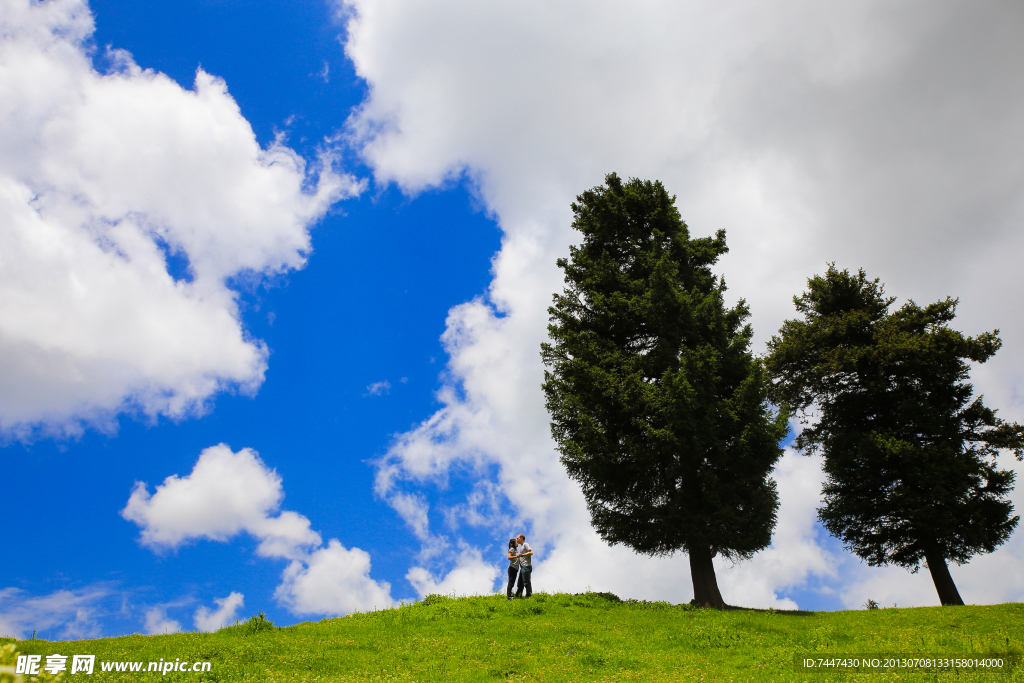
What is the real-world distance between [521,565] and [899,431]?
18705 millimetres

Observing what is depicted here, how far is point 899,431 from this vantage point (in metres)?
24.2

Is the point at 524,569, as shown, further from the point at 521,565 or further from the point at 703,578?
the point at 703,578

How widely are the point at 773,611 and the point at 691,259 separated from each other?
45.8 ft

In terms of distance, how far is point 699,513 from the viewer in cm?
1844

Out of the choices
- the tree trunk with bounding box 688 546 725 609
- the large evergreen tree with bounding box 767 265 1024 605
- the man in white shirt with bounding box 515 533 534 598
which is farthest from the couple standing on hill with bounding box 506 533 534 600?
the large evergreen tree with bounding box 767 265 1024 605

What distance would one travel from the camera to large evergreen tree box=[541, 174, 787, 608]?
60.3ft

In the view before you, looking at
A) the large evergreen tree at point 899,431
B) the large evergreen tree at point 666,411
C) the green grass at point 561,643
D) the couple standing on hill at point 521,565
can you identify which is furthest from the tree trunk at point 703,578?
the large evergreen tree at point 899,431

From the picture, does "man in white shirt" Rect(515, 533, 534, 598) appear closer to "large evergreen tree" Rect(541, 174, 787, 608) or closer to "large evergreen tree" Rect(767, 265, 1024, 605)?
"large evergreen tree" Rect(541, 174, 787, 608)

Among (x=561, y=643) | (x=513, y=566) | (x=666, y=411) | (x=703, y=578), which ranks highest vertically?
(x=666, y=411)

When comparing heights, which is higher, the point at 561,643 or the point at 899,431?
the point at 899,431

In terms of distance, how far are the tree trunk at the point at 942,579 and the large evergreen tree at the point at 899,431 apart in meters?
0.04

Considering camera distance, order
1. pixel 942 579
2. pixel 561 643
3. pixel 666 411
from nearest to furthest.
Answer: pixel 561 643
pixel 666 411
pixel 942 579

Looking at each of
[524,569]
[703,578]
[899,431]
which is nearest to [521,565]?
[524,569]

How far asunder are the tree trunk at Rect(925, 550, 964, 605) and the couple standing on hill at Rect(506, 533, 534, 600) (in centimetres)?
1846
